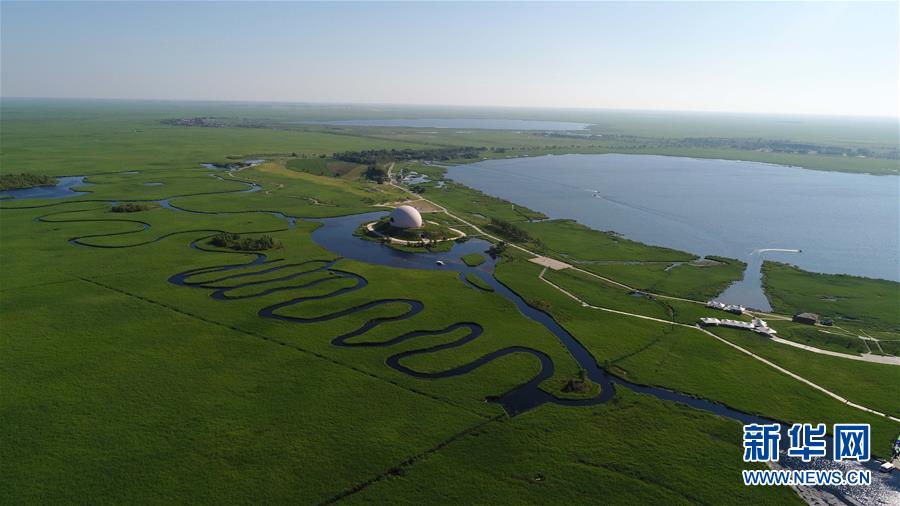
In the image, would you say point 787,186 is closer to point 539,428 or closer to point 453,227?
point 453,227

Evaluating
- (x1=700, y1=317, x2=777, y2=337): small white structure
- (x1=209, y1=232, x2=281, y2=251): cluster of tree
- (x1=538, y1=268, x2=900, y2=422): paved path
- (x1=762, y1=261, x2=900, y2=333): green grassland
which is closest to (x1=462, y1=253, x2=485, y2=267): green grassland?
(x1=538, y1=268, x2=900, y2=422): paved path

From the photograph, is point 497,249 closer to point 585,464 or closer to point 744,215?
point 585,464

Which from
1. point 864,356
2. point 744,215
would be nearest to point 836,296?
point 864,356

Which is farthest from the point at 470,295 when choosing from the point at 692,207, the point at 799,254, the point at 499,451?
the point at 692,207

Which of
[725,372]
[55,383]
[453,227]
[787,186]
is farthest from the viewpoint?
[787,186]

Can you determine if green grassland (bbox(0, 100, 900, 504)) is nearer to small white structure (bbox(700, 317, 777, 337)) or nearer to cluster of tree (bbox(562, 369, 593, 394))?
cluster of tree (bbox(562, 369, 593, 394))
